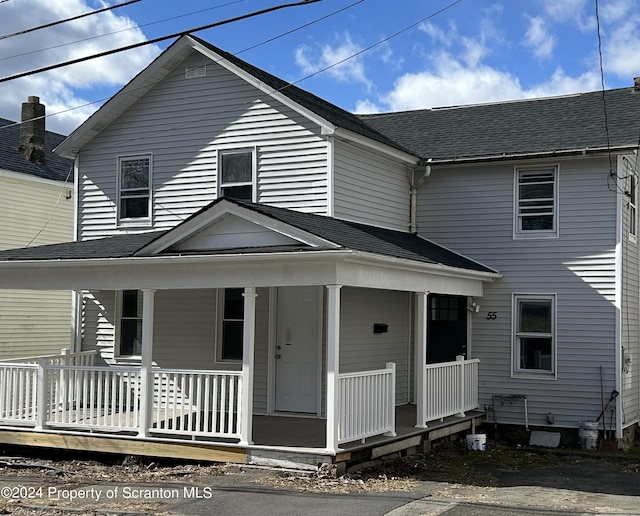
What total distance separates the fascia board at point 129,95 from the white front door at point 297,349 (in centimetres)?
497

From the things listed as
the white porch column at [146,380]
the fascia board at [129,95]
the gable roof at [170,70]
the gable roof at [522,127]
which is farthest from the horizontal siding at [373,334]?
the fascia board at [129,95]

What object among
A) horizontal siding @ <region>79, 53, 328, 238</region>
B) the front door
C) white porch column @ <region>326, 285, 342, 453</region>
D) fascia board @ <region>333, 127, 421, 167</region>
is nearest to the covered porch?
white porch column @ <region>326, 285, 342, 453</region>

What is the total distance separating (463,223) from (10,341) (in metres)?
13.0

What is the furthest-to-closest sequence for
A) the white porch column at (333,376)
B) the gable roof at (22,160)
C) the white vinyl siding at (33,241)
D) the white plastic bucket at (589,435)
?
the gable roof at (22,160)
the white vinyl siding at (33,241)
the white plastic bucket at (589,435)
the white porch column at (333,376)

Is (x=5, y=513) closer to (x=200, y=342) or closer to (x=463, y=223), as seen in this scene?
(x=200, y=342)

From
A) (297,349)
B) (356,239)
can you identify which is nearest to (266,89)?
(356,239)

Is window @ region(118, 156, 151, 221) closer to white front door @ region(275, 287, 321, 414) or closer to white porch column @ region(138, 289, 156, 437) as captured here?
white front door @ region(275, 287, 321, 414)

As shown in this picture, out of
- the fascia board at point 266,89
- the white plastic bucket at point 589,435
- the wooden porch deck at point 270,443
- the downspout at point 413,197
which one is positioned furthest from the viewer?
the downspout at point 413,197

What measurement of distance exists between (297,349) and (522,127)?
7222mm

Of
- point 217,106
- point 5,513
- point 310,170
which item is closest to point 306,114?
point 310,170

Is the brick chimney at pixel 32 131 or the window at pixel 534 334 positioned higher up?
the brick chimney at pixel 32 131

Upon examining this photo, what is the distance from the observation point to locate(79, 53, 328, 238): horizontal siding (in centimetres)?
1572

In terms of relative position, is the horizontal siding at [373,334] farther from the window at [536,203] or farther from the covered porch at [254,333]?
the window at [536,203]

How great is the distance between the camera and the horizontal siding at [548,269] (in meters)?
16.6
